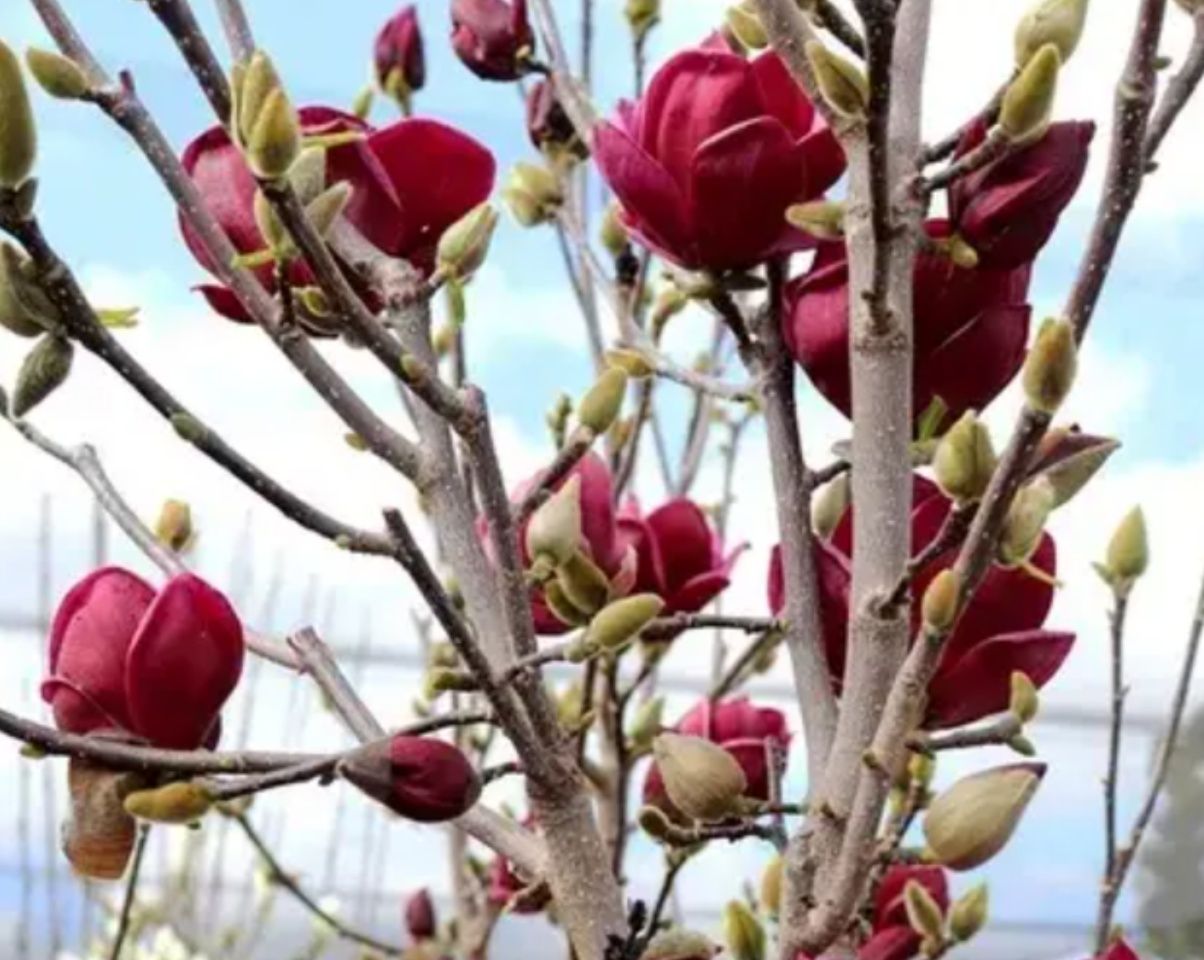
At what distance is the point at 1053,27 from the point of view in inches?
16.2

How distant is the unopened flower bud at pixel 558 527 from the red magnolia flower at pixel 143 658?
7cm

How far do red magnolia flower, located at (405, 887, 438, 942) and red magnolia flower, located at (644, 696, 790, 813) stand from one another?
41 centimetres

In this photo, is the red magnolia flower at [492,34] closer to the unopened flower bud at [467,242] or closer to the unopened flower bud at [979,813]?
the unopened flower bud at [467,242]

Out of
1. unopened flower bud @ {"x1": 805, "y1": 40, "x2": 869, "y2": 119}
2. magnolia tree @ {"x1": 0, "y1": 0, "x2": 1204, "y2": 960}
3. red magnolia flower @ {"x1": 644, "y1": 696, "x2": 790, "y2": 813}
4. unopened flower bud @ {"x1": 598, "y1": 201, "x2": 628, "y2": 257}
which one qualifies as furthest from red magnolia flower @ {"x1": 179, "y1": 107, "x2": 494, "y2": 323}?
unopened flower bud @ {"x1": 598, "y1": 201, "x2": 628, "y2": 257}

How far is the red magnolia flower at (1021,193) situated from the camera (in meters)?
0.42

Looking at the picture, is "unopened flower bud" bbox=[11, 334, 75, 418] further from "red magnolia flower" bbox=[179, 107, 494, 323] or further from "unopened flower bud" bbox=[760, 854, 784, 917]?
"unopened flower bud" bbox=[760, 854, 784, 917]

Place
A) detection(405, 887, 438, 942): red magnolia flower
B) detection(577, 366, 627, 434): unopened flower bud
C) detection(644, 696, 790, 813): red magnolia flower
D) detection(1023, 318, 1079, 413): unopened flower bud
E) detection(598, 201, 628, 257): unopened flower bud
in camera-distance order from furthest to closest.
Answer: detection(405, 887, 438, 942): red magnolia flower, detection(598, 201, 628, 257): unopened flower bud, detection(644, 696, 790, 813): red magnolia flower, detection(577, 366, 627, 434): unopened flower bud, detection(1023, 318, 1079, 413): unopened flower bud

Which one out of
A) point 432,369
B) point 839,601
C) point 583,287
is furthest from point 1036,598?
point 583,287

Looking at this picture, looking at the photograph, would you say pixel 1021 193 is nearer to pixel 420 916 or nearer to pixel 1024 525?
pixel 1024 525

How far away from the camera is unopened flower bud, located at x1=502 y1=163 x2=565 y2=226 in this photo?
81 cm

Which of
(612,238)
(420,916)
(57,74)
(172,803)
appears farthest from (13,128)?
(420,916)

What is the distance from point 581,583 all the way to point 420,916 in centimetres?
68

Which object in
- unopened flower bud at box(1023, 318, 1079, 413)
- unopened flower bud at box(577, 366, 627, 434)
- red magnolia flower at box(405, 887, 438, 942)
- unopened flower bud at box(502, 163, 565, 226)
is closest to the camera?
unopened flower bud at box(1023, 318, 1079, 413)

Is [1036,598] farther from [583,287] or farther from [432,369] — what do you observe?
[583,287]
